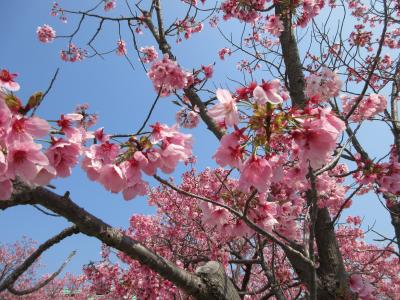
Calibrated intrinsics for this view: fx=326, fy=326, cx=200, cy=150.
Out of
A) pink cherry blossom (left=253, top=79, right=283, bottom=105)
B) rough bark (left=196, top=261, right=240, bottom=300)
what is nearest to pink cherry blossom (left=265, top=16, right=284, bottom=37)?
pink cherry blossom (left=253, top=79, right=283, bottom=105)

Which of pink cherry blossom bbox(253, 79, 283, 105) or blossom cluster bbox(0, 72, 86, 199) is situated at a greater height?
pink cherry blossom bbox(253, 79, 283, 105)

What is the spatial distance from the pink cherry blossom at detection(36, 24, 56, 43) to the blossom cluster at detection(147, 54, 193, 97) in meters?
5.16

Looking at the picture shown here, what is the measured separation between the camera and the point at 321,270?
3.40 m

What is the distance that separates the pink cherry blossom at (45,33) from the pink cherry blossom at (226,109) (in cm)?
776

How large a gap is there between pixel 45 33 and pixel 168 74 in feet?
17.9

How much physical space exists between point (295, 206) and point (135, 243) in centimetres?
204

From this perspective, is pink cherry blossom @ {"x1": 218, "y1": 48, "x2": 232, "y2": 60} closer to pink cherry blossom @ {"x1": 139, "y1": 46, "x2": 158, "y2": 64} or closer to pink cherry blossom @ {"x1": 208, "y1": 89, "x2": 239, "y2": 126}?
pink cherry blossom @ {"x1": 139, "y1": 46, "x2": 158, "y2": 64}

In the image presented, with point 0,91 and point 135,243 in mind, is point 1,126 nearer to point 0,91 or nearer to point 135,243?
point 0,91

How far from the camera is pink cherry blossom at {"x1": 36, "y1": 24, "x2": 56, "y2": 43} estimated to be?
798 centimetres

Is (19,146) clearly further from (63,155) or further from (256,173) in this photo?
(256,173)

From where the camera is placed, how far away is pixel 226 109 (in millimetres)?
1662

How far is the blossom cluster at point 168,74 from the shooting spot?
4.17 m

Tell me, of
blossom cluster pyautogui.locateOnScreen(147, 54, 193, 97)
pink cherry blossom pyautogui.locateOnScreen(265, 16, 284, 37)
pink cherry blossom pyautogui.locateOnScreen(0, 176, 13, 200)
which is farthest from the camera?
pink cherry blossom pyautogui.locateOnScreen(265, 16, 284, 37)

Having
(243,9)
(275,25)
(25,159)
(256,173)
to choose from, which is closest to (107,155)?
(25,159)
